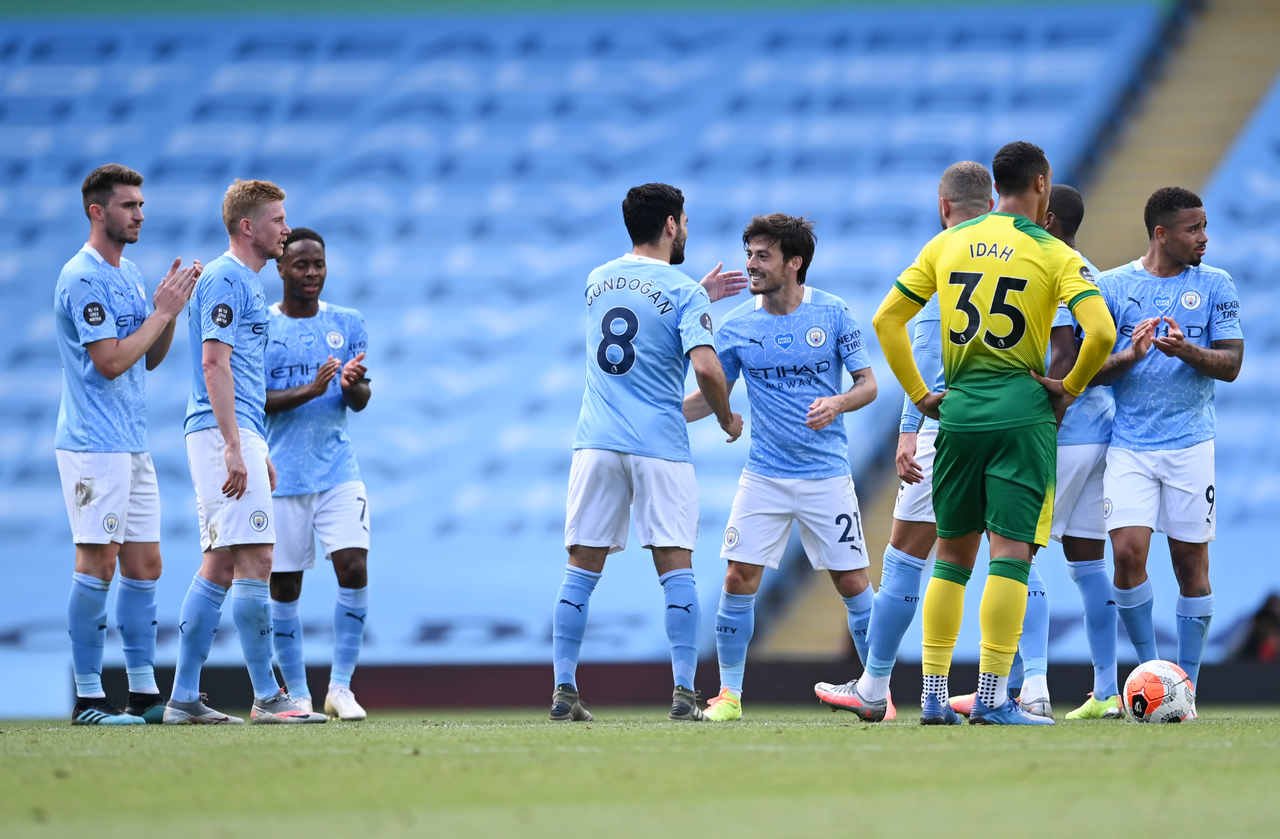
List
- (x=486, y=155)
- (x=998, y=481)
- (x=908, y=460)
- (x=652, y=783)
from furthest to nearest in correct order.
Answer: (x=486, y=155) < (x=908, y=460) < (x=998, y=481) < (x=652, y=783)

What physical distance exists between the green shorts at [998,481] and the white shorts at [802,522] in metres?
1.30

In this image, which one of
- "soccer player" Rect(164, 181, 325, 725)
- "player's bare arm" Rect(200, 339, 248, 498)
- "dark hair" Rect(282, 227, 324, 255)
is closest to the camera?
"player's bare arm" Rect(200, 339, 248, 498)

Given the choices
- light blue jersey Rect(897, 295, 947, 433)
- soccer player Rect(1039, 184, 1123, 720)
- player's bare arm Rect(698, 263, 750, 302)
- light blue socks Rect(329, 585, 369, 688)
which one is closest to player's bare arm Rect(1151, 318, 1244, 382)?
soccer player Rect(1039, 184, 1123, 720)

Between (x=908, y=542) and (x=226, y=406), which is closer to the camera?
(x=226, y=406)

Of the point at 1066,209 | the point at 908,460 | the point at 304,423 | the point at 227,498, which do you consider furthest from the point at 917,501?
the point at 304,423

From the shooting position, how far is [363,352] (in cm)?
773

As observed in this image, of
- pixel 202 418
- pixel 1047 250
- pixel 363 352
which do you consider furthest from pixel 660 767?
pixel 363 352

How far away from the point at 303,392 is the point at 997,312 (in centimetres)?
331

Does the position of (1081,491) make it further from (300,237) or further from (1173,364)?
(300,237)

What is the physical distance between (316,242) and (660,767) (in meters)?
3.97

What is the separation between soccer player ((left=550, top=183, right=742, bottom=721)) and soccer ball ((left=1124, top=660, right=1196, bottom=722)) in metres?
1.72

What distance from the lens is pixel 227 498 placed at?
6477 mm

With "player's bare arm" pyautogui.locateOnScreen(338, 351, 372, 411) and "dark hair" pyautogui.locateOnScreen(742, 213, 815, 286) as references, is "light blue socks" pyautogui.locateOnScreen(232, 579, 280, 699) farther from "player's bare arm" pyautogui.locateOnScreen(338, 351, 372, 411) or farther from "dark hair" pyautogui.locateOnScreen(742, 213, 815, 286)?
"dark hair" pyautogui.locateOnScreen(742, 213, 815, 286)

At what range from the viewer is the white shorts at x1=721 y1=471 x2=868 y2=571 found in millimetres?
6941
